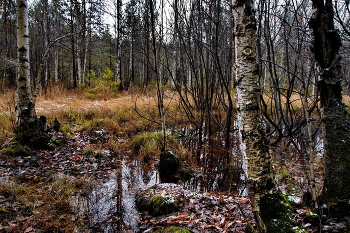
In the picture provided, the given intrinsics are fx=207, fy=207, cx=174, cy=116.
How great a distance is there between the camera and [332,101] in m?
2.04

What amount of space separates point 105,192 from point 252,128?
286 centimetres

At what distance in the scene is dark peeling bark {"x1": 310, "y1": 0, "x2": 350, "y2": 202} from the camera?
2012 millimetres

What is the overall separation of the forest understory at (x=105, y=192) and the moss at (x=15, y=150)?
0.02 meters

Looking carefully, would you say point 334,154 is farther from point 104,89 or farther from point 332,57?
point 104,89

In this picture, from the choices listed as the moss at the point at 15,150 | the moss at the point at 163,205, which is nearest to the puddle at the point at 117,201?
the moss at the point at 163,205

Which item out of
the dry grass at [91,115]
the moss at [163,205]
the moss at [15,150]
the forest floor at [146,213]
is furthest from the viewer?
the dry grass at [91,115]

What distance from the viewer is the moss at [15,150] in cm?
451

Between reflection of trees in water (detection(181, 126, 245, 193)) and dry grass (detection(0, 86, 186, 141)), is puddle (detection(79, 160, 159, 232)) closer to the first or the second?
reflection of trees in water (detection(181, 126, 245, 193))

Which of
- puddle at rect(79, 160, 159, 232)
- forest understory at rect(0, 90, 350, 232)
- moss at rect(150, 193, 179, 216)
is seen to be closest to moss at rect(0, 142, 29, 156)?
forest understory at rect(0, 90, 350, 232)

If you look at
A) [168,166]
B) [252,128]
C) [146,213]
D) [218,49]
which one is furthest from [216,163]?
[218,49]

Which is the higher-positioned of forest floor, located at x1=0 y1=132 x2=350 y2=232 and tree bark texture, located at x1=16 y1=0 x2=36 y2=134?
tree bark texture, located at x1=16 y1=0 x2=36 y2=134

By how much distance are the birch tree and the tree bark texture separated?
5096 mm

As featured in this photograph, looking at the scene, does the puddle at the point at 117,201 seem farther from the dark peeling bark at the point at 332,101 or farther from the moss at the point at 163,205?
the dark peeling bark at the point at 332,101

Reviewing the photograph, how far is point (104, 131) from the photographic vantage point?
734 cm
